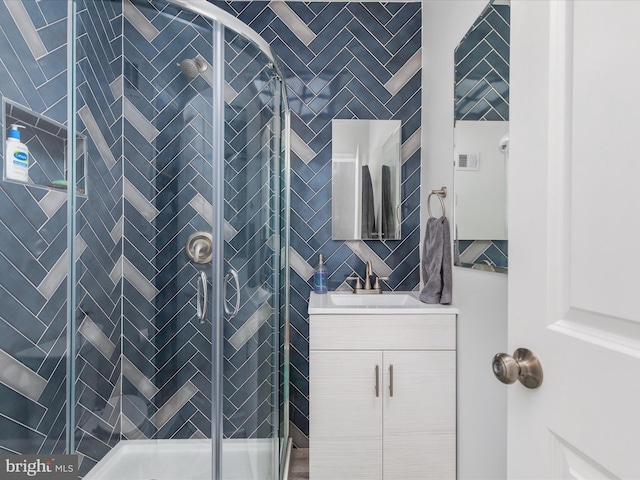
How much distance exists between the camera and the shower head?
1256 millimetres

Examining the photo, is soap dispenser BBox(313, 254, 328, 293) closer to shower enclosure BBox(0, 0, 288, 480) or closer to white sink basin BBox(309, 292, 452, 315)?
white sink basin BBox(309, 292, 452, 315)

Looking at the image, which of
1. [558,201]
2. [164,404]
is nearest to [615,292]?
[558,201]

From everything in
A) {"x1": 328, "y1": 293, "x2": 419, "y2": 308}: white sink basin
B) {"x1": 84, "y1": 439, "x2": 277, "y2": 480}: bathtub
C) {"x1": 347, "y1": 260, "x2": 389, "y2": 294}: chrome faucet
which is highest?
{"x1": 347, "y1": 260, "x2": 389, "y2": 294}: chrome faucet

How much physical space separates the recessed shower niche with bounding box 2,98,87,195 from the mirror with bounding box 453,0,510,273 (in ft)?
4.88

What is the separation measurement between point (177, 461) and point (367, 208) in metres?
1.57

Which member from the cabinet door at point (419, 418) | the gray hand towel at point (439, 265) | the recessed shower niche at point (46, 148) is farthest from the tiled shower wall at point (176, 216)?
the gray hand towel at point (439, 265)

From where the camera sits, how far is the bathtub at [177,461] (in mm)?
1269

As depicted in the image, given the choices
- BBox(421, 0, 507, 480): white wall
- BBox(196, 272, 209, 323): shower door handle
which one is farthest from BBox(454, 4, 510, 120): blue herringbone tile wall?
BBox(196, 272, 209, 323): shower door handle

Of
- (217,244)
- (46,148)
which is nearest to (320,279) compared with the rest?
(217,244)

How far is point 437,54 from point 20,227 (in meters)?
2.04

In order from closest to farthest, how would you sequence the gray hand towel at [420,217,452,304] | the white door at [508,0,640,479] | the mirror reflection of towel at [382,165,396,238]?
the white door at [508,0,640,479]
the gray hand towel at [420,217,452,304]
the mirror reflection of towel at [382,165,396,238]

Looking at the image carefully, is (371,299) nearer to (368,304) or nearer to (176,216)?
(368,304)

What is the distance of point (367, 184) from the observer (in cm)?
210

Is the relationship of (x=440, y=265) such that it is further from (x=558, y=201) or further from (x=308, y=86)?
(x=308, y=86)
